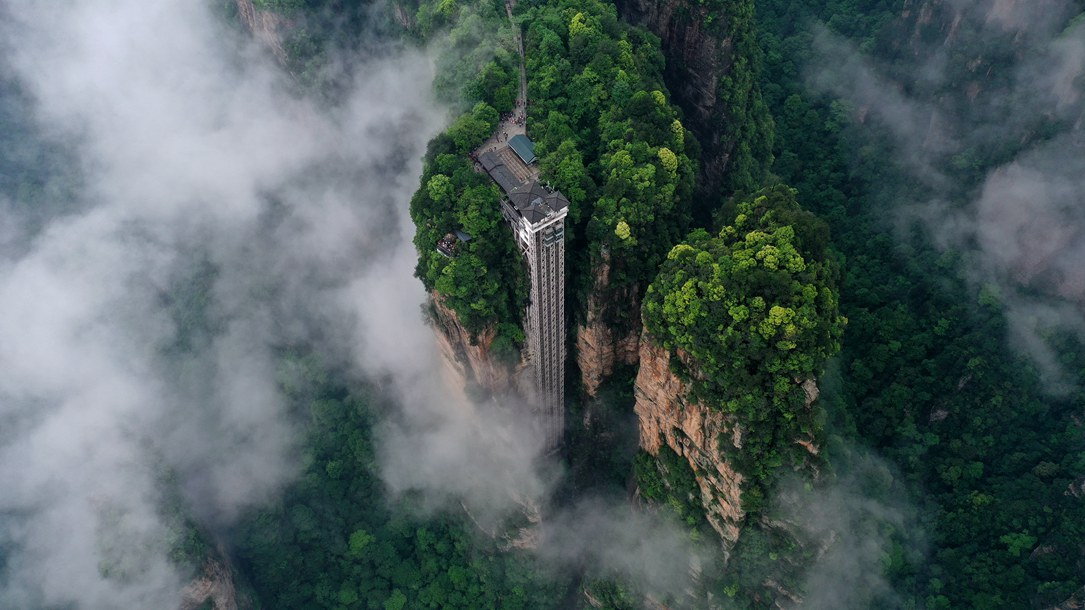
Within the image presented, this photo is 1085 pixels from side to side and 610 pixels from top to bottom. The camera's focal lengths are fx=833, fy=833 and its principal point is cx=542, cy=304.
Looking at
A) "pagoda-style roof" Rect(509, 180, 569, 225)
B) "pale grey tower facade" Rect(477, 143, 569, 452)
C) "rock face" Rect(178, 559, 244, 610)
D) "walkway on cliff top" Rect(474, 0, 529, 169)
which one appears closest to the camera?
"pagoda-style roof" Rect(509, 180, 569, 225)

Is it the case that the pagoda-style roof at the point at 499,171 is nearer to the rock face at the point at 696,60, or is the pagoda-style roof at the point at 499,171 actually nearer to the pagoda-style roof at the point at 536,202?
the pagoda-style roof at the point at 536,202

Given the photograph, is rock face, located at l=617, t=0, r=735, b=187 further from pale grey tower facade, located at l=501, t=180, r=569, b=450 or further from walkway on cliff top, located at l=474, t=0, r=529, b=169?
pale grey tower facade, located at l=501, t=180, r=569, b=450

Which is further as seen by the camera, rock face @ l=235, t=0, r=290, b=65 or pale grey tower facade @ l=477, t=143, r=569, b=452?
rock face @ l=235, t=0, r=290, b=65

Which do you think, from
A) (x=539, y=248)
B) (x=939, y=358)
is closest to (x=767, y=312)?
(x=539, y=248)

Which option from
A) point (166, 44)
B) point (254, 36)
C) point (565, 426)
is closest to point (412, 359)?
point (565, 426)

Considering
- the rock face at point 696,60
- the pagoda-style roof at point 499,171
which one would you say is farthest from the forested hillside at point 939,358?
the pagoda-style roof at point 499,171

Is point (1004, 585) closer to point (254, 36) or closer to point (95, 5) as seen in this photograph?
point (254, 36)

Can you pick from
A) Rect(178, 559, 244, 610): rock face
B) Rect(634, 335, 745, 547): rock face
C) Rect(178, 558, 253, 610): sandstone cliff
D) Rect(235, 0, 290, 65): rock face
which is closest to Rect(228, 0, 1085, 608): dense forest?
Rect(634, 335, 745, 547): rock face
